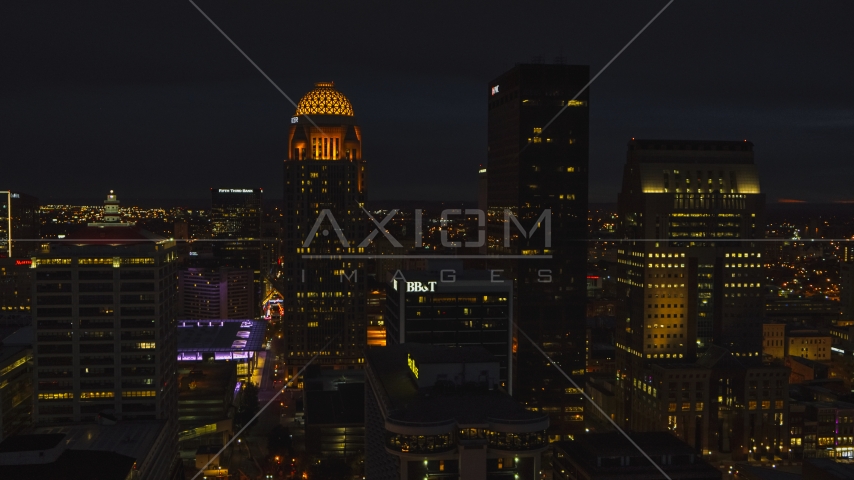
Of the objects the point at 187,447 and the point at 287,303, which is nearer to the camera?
the point at 187,447

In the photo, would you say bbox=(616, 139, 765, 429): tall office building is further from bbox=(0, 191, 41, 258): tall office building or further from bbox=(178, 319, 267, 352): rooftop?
bbox=(0, 191, 41, 258): tall office building

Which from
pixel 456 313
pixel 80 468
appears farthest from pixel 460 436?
pixel 456 313

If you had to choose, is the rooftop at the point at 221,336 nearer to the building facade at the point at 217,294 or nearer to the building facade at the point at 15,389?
the building facade at the point at 217,294

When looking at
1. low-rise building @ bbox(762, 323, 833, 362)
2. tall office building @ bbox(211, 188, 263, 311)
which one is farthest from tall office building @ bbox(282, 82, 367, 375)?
tall office building @ bbox(211, 188, 263, 311)

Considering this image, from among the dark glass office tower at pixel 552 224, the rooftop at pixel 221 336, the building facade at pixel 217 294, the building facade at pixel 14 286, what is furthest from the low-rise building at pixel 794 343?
the building facade at pixel 14 286

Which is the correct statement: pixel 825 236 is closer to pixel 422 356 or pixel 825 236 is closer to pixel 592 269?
pixel 592 269

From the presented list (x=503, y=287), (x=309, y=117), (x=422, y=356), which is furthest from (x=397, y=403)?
(x=309, y=117)
